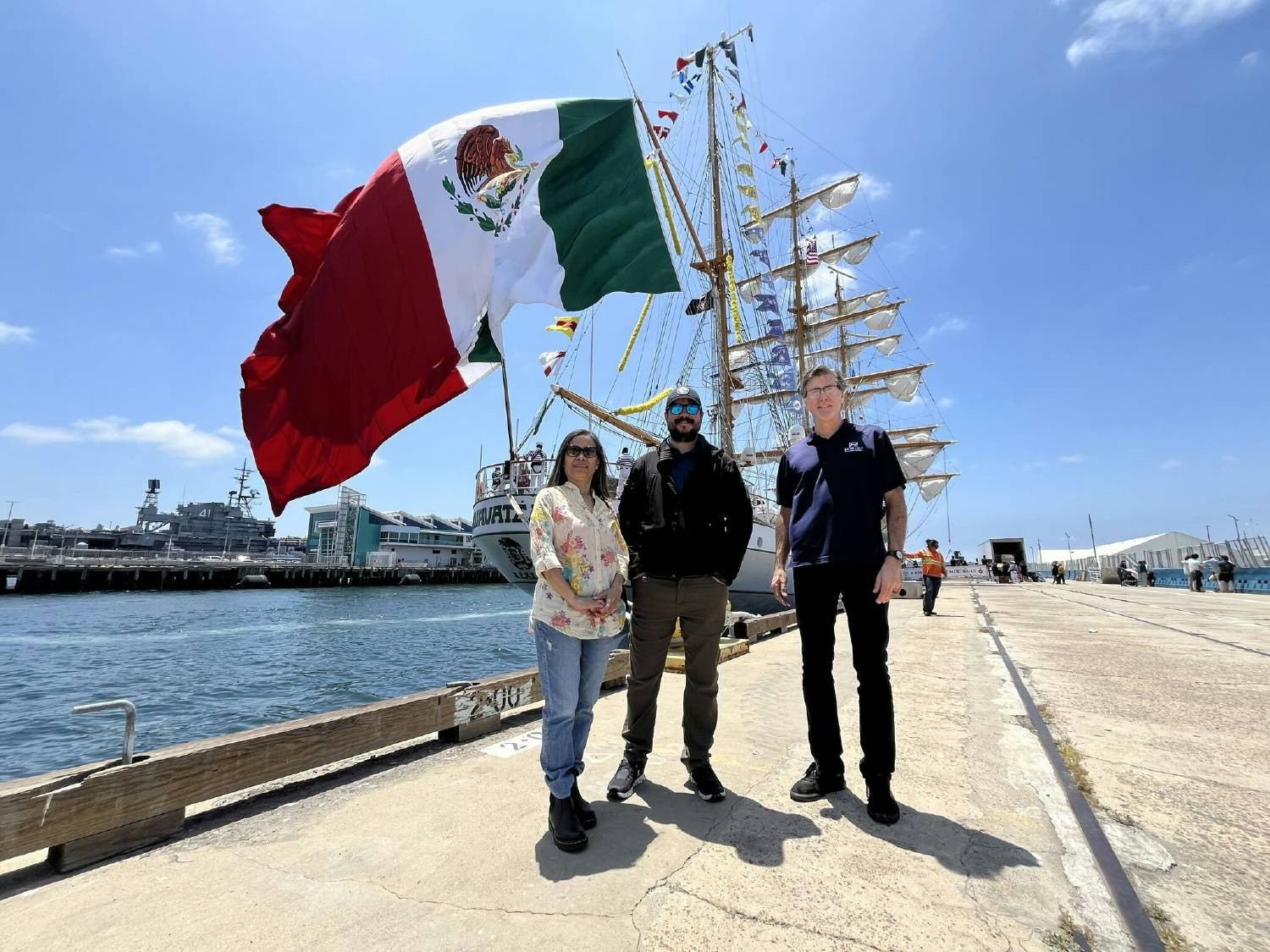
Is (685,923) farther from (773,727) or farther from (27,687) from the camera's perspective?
(27,687)

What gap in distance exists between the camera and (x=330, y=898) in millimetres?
1852

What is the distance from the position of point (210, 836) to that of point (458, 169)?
4.66 m

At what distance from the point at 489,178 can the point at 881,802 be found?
5161 millimetres

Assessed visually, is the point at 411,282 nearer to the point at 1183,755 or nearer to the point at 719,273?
the point at 1183,755

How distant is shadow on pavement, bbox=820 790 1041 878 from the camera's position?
197 cm

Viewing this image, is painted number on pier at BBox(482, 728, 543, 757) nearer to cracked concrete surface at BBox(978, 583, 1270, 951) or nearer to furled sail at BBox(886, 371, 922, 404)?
cracked concrete surface at BBox(978, 583, 1270, 951)

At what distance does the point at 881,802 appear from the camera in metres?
2.38

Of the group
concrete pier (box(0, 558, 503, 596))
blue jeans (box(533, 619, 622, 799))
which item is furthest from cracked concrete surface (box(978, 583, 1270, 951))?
concrete pier (box(0, 558, 503, 596))

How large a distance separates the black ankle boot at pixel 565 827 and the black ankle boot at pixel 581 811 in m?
0.02

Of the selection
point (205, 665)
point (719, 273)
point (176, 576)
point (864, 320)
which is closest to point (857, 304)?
point (864, 320)

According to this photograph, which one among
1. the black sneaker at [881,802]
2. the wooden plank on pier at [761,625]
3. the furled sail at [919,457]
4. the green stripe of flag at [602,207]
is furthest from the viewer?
the furled sail at [919,457]

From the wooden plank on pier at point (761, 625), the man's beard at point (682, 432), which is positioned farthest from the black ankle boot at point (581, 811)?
the wooden plank on pier at point (761, 625)

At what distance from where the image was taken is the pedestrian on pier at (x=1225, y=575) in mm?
21031

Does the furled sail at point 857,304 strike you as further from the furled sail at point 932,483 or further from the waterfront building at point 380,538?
the waterfront building at point 380,538
